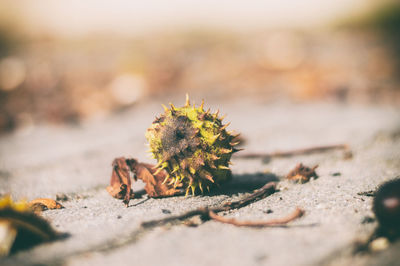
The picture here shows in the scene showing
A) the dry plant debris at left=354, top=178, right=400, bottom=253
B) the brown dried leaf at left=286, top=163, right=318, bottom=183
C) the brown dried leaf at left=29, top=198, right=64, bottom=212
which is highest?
the brown dried leaf at left=286, top=163, right=318, bottom=183

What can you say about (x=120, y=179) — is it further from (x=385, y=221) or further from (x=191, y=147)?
(x=385, y=221)

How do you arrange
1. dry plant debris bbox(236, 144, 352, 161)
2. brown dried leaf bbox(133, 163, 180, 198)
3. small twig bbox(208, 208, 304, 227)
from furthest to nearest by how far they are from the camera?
dry plant debris bbox(236, 144, 352, 161), brown dried leaf bbox(133, 163, 180, 198), small twig bbox(208, 208, 304, 227)

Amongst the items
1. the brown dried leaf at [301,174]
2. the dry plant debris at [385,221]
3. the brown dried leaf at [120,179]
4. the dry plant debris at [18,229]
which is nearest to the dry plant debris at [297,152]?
the brown dried leaf at [301,174]

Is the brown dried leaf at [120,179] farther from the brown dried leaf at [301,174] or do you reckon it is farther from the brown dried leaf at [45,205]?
the brown dried leaf at [301,174]

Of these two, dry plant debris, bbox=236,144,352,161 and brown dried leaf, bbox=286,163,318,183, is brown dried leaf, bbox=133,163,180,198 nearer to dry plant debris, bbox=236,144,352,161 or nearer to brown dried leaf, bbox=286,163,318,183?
brown dried leaf, bbox=286,163,318,183

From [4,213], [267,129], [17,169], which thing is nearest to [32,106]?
[17,169]

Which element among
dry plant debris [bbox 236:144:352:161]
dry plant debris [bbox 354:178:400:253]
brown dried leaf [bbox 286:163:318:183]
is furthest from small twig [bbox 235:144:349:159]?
dry plant debris [bbox 354:178:400:253]
